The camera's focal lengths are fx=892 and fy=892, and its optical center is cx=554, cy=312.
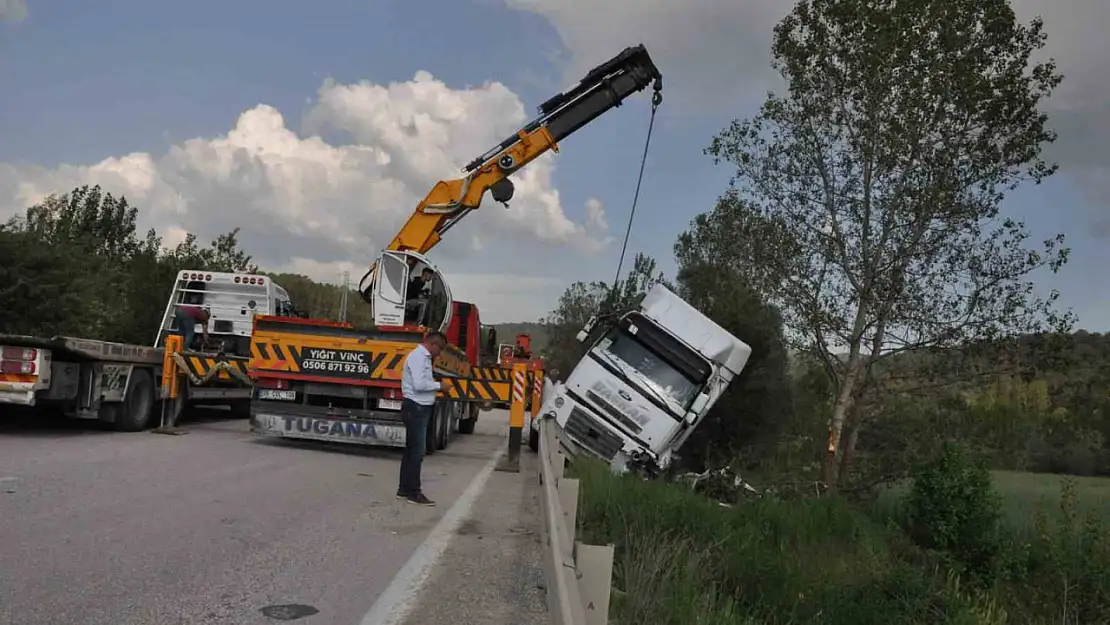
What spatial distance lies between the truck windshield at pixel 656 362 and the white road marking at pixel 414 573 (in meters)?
5.44

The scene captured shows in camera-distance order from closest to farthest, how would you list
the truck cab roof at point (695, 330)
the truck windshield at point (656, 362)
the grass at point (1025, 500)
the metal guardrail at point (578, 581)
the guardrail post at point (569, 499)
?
the metal guardrail at point (578, 581)
the guardrail post at point (569, 499)
the grass at point (1025, 500)
the truck windshield at point (656, 362)
the truck cab roof at point (695, 330)

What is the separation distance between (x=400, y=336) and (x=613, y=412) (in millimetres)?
3570

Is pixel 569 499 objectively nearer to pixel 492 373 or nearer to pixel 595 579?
pixel 595 579

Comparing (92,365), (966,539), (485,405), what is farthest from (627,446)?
(92,365)

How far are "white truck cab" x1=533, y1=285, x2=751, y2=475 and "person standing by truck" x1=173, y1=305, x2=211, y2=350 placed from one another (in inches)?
272

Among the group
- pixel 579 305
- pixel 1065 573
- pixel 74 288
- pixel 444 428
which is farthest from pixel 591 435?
pixel 579 305

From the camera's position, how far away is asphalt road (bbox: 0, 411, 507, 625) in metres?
4.95

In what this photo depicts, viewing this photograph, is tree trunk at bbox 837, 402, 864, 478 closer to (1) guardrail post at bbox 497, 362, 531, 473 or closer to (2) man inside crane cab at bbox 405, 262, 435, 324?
(1) guardrail post at bbox 497, 362, 531, 473

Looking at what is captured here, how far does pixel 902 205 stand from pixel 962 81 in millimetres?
2211

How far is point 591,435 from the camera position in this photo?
45.6 ft

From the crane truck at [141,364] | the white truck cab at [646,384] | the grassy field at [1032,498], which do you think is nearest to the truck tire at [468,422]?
the crane truck at [141,364]

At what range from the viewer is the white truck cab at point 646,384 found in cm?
1388

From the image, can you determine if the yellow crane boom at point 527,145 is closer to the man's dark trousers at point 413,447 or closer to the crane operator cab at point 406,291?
the crane operator cab at point 406,291

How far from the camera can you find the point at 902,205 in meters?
14.9
